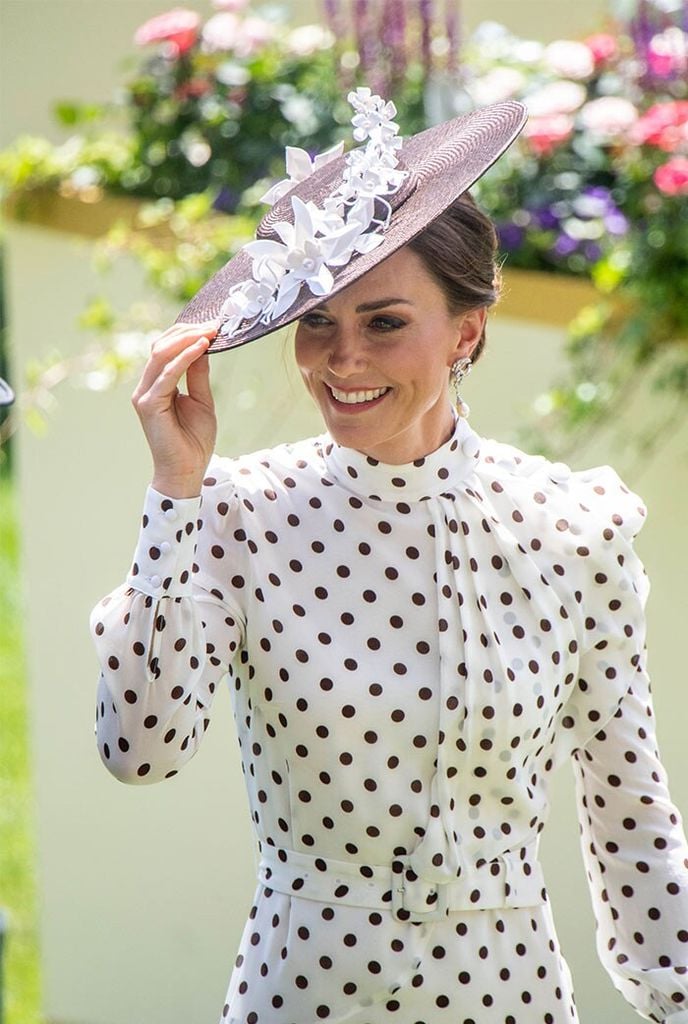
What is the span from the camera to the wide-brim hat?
1780mm

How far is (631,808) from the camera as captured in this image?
207 cm

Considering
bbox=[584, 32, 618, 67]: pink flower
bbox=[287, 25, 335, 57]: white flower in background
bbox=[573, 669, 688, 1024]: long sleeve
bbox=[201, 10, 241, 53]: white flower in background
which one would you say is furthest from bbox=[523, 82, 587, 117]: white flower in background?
bbox=[573, 669, 688, 1024]: long sleeve

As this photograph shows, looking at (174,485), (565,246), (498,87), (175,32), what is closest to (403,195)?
(174,485)

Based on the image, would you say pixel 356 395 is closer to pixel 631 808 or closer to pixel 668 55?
pixel 631 808

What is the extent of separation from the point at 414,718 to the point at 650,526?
1.80m

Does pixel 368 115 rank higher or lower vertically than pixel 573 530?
higher

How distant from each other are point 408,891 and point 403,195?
773mm

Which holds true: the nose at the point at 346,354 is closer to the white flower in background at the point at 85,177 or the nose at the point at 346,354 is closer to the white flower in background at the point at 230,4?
the white flower in background at the point at 85,177

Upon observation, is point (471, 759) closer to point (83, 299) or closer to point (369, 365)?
point (369, 365)

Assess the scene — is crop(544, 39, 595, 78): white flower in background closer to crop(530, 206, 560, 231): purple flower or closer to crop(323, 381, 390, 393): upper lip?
crop(530, 206, 560, 231): purple flower

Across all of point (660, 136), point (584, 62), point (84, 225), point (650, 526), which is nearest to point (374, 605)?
point (650, 526)

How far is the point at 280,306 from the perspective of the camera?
1.80 metres

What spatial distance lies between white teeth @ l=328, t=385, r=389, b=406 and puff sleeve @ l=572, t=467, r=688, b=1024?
0.38m

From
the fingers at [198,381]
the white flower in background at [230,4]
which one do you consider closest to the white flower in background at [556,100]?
the white flower in background at [230,4]
